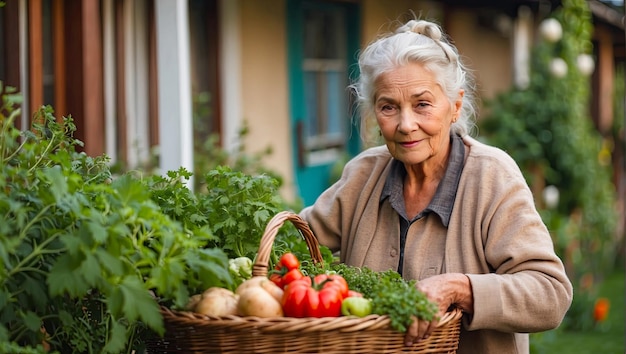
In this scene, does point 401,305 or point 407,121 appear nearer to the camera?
point 401,305

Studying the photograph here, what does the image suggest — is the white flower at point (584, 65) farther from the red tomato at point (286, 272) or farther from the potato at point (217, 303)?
the potato at point (217, 303)

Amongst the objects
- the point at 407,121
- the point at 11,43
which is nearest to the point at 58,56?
the point at 11,43

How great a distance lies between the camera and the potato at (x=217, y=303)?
7.40 feet

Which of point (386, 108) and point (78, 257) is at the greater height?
point (386, 108)

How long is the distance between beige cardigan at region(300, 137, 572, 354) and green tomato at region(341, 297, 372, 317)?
41 cm

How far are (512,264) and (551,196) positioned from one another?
6.50 m

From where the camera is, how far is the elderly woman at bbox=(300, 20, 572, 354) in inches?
103

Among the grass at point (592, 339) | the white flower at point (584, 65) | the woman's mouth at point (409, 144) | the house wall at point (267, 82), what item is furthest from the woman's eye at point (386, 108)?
the white flower at point (584, 65)

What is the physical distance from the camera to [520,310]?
2.60 metres

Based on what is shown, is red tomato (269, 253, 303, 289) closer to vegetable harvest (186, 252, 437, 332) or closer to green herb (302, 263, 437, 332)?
vegetable harvest (186, 252, 437, 332)

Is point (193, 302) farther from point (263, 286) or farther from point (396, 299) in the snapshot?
point (396, 299)

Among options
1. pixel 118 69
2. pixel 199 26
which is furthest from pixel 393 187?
pixel 199 26

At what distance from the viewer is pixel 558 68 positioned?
30.0 feet

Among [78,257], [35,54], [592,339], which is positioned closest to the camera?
[78,257]
